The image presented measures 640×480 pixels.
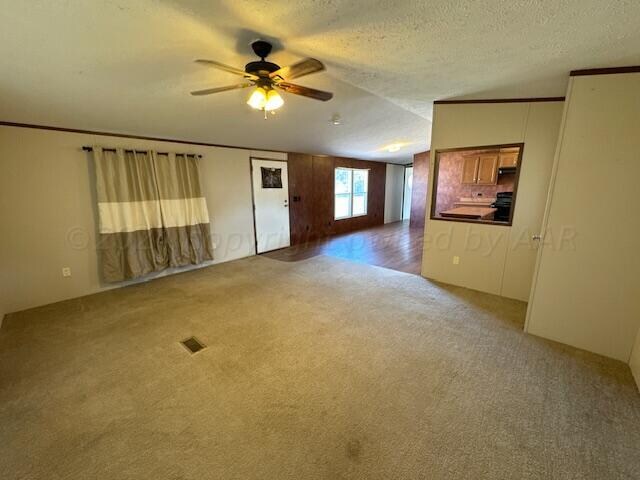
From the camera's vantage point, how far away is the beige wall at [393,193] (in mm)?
8852

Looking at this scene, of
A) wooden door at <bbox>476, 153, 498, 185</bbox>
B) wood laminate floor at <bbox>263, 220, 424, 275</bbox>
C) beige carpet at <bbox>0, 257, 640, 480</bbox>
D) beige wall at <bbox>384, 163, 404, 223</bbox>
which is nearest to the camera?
beige carpet at <bbox>0, 257, 640, 480</bbox>

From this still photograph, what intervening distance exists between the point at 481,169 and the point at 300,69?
5547mm

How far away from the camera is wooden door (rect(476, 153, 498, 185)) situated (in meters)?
Answer: 5.66

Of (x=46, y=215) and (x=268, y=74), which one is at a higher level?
(x=268, y=74)

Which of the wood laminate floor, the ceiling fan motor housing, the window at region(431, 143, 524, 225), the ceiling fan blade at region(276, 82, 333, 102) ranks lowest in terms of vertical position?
the wood laminate floor

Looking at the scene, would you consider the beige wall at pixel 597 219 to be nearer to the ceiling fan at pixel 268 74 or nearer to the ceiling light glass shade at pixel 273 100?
the ceiling fan at pixel 268 74

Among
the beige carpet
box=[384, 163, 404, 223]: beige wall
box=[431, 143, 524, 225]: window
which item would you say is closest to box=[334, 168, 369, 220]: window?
box=[384, 163, 404, 223]: beige wall

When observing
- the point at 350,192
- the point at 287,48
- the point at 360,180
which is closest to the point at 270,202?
the point at 350,192

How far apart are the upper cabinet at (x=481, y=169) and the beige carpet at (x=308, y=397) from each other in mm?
3807

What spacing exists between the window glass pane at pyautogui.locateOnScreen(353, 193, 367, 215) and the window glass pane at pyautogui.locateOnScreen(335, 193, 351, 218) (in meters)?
0.31

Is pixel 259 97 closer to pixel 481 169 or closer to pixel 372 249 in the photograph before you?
pixel 372 249

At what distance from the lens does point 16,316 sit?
2.94 m

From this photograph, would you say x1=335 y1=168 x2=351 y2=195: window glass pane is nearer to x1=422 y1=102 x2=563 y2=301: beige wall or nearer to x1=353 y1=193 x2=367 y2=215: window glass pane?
x1=353 y1=193 x2=367 y2=215: window glass pane

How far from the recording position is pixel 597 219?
6.91 ft
